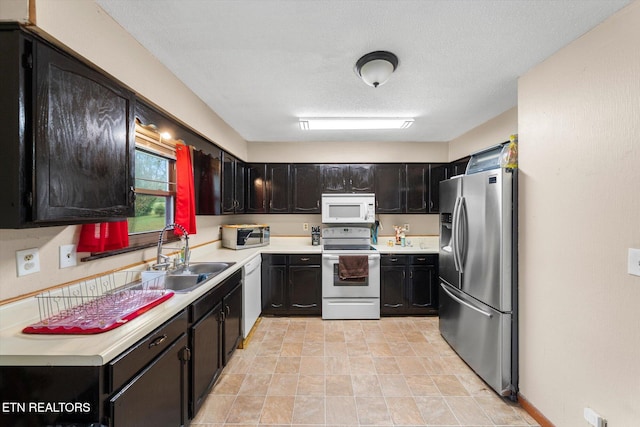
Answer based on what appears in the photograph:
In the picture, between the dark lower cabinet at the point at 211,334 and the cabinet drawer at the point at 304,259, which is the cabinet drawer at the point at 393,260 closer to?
the cabinet drawer at the point at 304,259

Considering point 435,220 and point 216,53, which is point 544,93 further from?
point 435,220

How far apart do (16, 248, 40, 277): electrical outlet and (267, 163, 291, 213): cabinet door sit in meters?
2.67

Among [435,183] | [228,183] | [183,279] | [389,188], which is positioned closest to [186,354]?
[183,279]

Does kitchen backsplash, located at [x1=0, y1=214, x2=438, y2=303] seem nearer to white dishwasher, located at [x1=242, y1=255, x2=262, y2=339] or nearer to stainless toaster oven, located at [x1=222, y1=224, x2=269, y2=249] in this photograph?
white dishwasher, located at [x1=242, y1=255, x2=262, y2=339]

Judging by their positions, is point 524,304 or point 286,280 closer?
point 524,304

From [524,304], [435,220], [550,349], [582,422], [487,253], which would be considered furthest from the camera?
[435,220]

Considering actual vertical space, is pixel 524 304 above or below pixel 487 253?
below

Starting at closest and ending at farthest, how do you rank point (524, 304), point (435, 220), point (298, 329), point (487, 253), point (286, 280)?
point (524, 304) → point (487, 253) → point (298, 329) → point (286, 280) → point (435, 220)

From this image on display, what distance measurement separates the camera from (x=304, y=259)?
3.42m

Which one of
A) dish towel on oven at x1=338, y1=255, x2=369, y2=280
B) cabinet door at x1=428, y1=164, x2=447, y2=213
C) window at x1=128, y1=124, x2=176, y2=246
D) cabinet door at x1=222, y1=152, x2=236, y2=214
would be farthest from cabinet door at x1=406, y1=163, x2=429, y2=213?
window at x1=128, y1=124, x2=176, y2=246

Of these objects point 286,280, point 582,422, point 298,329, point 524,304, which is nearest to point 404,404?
point 582,422

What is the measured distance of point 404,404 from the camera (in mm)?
1898

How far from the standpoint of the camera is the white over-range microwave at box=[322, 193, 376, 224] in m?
3.67

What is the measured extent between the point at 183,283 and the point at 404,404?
193cm
